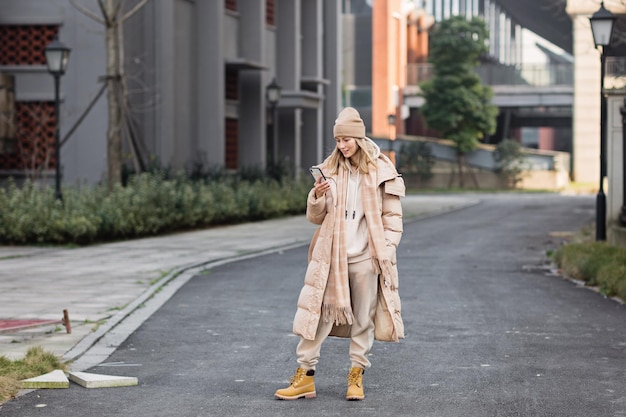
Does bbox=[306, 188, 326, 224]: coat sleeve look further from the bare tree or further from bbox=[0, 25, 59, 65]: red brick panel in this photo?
bbox=[0, 25, 59, 65]: red brick panel

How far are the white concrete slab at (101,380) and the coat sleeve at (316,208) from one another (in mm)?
1782

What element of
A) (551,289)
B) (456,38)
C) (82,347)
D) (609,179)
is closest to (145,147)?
(609,179)

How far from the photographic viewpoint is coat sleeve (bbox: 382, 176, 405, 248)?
7.81 meters

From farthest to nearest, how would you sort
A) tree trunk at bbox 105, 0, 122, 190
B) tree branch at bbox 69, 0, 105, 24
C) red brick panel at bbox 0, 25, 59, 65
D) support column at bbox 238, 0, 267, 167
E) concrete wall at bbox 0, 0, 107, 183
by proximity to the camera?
support column at bbox 238, 0, 267, 167 < red brick panel at bbox 0, 25, 59, 65 < concrete wall at bbox 0, 0, 107, 183 < tree branch at bbox 69, 0, 105, 24 < tree trunk at bbox 105, 0, 122, 190

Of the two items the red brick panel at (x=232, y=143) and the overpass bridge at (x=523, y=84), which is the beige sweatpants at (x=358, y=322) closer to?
the red brick panel at (x=232, y=143)

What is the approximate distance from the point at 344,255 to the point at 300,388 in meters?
0.89

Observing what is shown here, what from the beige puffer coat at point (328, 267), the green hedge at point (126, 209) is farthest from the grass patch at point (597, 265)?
the green hedge at point (126, 209)

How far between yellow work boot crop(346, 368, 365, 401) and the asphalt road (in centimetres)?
6

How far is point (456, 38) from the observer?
63656 mm

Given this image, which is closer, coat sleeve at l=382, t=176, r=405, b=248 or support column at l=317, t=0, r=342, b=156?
coat sleeve at l=382, t=176, r=405, b=248

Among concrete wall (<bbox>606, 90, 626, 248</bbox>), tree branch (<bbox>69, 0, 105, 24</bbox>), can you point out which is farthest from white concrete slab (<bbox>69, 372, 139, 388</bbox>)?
tree branch (<bbox>69, 0, 105, 24</bbox>)

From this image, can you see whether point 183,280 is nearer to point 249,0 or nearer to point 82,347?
point 82,347

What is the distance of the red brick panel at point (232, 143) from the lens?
36.2 metres

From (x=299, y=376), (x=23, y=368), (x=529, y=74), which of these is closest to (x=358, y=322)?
(x=299, y=376)
